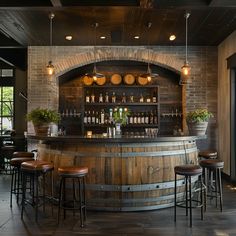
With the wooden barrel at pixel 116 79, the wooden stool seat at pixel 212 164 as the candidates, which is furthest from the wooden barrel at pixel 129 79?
the wooden stool seat at pixel 212 164

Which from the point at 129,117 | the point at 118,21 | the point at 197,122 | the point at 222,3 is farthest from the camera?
the point at 129,117

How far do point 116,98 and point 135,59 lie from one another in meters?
1.22

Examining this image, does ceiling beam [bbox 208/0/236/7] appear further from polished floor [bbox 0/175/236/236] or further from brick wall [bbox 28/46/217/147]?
polished floor [bbox 0/175/236/236]

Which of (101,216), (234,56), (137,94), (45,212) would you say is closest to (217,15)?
(234,56)

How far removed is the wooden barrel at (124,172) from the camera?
4723 mm

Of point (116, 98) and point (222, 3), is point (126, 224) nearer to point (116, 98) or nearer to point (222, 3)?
point (222, 3)

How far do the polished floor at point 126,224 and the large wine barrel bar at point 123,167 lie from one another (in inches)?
7.5

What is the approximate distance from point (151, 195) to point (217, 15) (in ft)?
11.1

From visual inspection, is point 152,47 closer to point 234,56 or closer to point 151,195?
point 234,56

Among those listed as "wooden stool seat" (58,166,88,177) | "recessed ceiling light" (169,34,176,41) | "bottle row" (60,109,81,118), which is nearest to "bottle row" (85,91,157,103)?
"bottle row" (60,109,81,118)

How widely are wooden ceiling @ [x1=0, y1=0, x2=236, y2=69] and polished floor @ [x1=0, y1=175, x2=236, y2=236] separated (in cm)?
326

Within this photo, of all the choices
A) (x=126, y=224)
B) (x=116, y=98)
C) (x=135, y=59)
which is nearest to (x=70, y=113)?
(x=116, y=98)

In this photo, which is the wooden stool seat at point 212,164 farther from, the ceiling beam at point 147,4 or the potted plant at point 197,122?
the ceiling beam at point 147,4

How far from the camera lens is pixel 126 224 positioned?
4.28 metres
